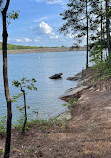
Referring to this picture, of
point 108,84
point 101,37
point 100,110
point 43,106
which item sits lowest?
point 43,106

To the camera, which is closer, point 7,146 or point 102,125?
point 7,146

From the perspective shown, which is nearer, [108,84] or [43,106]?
[108,84]

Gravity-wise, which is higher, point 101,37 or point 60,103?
point 101,37

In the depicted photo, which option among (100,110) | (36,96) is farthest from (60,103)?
(100,110)

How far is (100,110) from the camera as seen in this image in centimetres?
831

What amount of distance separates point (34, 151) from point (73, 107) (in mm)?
5738

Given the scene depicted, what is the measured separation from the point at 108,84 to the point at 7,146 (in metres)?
9.09

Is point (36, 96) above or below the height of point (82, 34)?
below

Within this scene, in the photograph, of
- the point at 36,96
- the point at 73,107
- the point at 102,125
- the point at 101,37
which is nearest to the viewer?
the point at 102,125

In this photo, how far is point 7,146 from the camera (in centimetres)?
452

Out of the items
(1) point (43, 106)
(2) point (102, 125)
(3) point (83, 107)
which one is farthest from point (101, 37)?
(2) point (102, 125)

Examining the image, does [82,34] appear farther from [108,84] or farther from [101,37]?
[108,84]

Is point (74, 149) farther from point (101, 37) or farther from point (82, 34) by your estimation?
point (82, 34)

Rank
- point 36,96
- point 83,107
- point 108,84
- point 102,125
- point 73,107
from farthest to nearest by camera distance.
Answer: point 36,96, point 108,84, point 73,107, point 83,107, point 102,125
